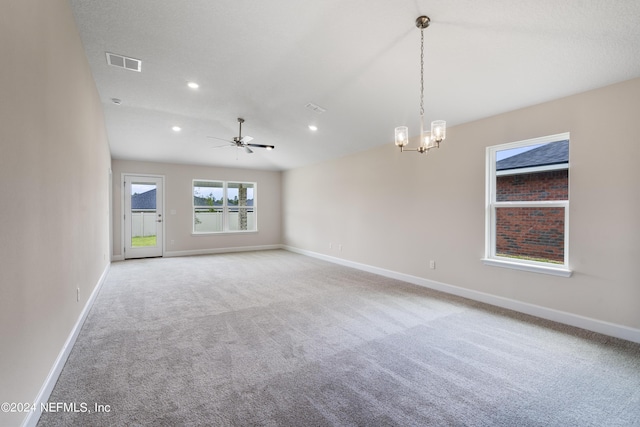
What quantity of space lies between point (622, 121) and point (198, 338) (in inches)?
187

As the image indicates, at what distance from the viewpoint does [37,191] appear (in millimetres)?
1733

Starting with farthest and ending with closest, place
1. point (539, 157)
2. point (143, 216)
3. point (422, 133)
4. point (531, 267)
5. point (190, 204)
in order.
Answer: point (190, 204) → point (143, 216) → point (539, 157) → point (531, 267) → point (422, 133)

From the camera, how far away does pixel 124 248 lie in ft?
23.0

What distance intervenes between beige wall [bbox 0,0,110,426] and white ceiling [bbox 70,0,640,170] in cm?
87

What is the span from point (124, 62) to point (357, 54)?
112 inches

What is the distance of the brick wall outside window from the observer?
3408 mm

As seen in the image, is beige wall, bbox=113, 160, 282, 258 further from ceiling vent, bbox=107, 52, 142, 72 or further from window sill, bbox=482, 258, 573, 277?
window sill, bbox=482, 258, 573, 277

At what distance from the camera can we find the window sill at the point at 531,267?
10.3 feet

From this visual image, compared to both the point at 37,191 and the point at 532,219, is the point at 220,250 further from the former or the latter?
the point at 532,219

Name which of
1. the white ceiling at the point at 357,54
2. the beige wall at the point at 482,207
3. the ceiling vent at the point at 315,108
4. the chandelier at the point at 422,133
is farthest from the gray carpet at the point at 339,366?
the ceiling vent at the point at 315,108

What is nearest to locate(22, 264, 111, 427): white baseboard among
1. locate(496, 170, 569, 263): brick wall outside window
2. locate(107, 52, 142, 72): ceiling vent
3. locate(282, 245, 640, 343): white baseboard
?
locate(107, 52, 142, 72): ceiling vent

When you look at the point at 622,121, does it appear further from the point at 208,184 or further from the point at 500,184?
the point at 208,184

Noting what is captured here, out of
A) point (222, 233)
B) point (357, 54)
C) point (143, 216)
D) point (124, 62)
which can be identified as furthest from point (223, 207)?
point (357, 54)

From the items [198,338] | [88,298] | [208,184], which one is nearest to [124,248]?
[208,184]
